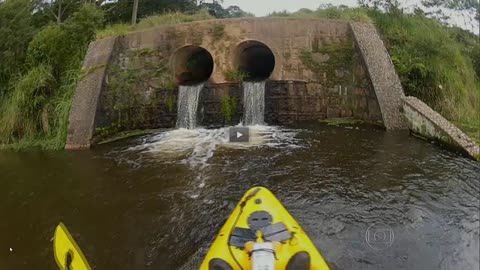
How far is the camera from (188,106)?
10.8 m

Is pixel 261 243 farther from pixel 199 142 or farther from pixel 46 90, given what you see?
pixel 46 90

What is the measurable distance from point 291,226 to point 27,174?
6177mm

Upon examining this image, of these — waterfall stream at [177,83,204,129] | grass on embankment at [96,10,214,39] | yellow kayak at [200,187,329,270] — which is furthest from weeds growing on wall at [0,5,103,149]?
yellow kayak at [200,187,329,270]

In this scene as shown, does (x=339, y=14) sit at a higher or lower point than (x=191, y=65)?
higher

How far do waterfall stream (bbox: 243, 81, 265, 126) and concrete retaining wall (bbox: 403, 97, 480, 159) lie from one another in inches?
134

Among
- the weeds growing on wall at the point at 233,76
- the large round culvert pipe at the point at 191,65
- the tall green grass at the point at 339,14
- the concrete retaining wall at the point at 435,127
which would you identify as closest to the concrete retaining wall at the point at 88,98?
the large round culvert pipe at the point at 191,65

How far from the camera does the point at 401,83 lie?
994 centimetres

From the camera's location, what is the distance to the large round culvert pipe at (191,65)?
11.5 m

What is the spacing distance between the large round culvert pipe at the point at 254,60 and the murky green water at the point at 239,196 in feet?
9.66

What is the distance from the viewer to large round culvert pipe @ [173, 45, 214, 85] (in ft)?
37.7

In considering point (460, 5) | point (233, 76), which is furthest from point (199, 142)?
point (460, 5)

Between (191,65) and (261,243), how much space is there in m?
9.44

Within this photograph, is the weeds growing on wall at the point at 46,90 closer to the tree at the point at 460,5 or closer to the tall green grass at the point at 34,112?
the tall green grass at the point at 34,112
